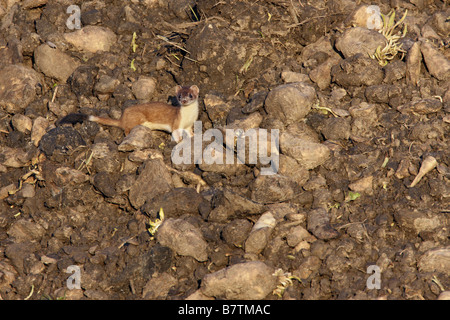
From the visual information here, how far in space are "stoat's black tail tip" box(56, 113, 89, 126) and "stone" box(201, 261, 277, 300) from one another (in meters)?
3.22

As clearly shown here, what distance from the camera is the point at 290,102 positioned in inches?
262

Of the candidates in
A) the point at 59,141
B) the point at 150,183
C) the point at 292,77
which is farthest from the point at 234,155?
the point at 59,141

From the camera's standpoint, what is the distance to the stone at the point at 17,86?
7770mm

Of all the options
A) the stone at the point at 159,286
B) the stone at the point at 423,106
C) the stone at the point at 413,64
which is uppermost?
the stone at the point at 413,64

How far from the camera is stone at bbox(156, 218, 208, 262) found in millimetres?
5547

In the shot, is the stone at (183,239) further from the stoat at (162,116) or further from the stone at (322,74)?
the stone at (322,74)

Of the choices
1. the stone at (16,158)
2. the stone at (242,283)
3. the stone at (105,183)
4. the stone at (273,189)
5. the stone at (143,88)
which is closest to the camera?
the stone at (242,283)

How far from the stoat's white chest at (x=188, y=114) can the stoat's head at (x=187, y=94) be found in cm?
10

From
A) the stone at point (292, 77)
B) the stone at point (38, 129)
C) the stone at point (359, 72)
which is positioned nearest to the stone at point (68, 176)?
A: the stone at point (38, 129)

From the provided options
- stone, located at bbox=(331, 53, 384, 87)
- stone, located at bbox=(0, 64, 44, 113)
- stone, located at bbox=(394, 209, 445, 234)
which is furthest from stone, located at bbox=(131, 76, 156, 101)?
stone, located at bbox=(394, 209, 445, 234)

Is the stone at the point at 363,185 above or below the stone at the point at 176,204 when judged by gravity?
above

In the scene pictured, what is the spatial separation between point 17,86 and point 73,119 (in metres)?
1.23

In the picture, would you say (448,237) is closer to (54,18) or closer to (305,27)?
(305,27)

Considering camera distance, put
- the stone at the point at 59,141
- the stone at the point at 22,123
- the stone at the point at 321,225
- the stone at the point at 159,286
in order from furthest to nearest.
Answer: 1. the stone at the point at 22,123
2. the stone at the point at 59,141
3. the stone at the point at 321,225
4. the stone at the point at 159,286
